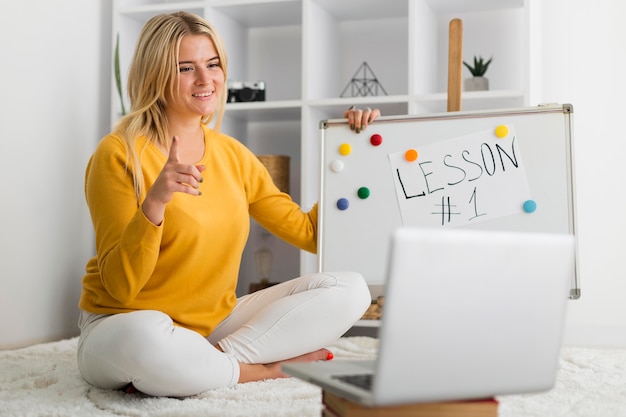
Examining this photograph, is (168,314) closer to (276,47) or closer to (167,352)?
(167,352)

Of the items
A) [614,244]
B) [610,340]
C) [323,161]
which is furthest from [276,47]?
[610,340]

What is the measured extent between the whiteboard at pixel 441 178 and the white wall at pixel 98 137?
944 mm

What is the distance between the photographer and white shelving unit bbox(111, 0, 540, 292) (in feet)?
8.41

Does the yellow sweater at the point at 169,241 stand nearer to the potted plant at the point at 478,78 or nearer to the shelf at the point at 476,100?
the shelf at the point at 476,100

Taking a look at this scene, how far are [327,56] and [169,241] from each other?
4.29 feet

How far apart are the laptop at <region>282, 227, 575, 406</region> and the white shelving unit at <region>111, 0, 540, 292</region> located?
5.15ft

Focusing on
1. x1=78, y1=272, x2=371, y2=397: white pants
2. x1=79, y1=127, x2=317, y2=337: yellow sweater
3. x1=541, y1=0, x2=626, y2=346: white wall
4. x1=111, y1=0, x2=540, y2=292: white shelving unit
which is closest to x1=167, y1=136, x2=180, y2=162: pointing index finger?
x1=79, y1=127, x2=317, y2=337: yellow sweater

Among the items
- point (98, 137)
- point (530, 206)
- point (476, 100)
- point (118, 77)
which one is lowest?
point (530, 206)

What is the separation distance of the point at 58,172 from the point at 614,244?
1.90 m

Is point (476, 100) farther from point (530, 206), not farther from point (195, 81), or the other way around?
point (195, 81)

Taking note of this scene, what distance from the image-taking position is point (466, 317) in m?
0.88

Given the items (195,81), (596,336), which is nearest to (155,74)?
(195,81)

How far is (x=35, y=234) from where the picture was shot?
8.07 ft

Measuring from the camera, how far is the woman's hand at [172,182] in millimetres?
1371
